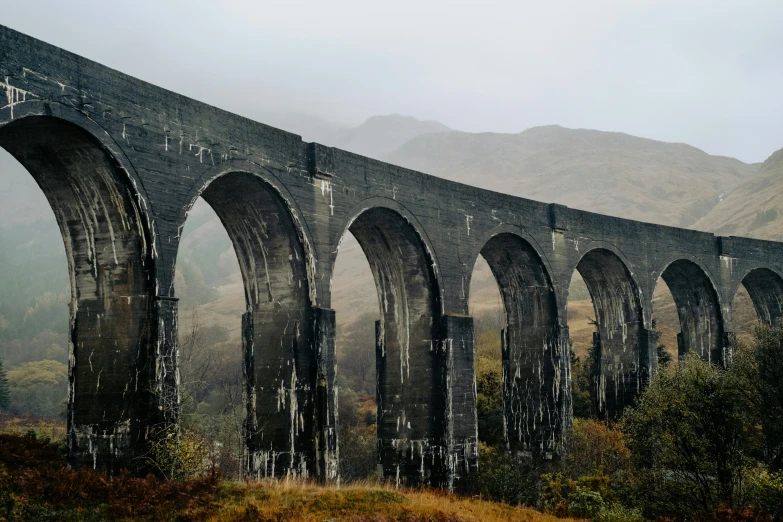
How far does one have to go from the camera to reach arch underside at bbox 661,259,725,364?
34656 mm

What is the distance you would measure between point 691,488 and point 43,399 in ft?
178

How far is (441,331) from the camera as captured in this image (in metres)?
23.0

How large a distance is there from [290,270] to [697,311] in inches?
935

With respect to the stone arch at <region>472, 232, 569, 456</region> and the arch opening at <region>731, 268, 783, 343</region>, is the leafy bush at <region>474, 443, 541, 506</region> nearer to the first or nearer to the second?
the stone arch at <region>472, 232, 569, 456</region>

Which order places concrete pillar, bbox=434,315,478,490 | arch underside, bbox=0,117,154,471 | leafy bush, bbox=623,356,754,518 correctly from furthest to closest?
concrete pillar, bbox=434,315,478,490 → leafy bush, bbox=623,356,754,518 → arch underside, bbox=0,117,154,471

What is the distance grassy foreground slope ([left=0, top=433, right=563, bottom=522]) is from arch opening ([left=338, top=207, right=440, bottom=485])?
549 centimetres

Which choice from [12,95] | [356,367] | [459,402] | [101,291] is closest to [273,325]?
[101,291]

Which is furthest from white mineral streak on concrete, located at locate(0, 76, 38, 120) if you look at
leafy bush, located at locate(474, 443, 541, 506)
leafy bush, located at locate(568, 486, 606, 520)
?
leafy bush, located at locate(568, 486, 606, 520)

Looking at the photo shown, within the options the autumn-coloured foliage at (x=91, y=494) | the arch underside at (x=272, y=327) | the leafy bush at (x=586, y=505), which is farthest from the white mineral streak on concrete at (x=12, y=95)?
→ the leafy bush at (x=586, y=505)

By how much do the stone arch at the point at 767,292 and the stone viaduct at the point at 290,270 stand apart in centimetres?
1093

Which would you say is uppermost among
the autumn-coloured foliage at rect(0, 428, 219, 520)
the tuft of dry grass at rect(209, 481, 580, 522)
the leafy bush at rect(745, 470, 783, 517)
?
the autumn-coloured foliage at rect(0, 428, 219, 520)

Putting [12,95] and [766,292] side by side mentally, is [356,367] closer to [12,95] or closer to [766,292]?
[766,292]

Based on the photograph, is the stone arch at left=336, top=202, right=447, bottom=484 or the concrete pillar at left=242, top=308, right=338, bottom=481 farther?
the stone arch at left=336, top=202, right=447, bottom=484

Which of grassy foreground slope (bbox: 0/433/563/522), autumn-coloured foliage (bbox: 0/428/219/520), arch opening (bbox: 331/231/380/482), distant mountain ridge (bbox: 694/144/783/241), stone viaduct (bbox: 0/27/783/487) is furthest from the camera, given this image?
distant mountain ridge (bbox: 694/144/783/241)
